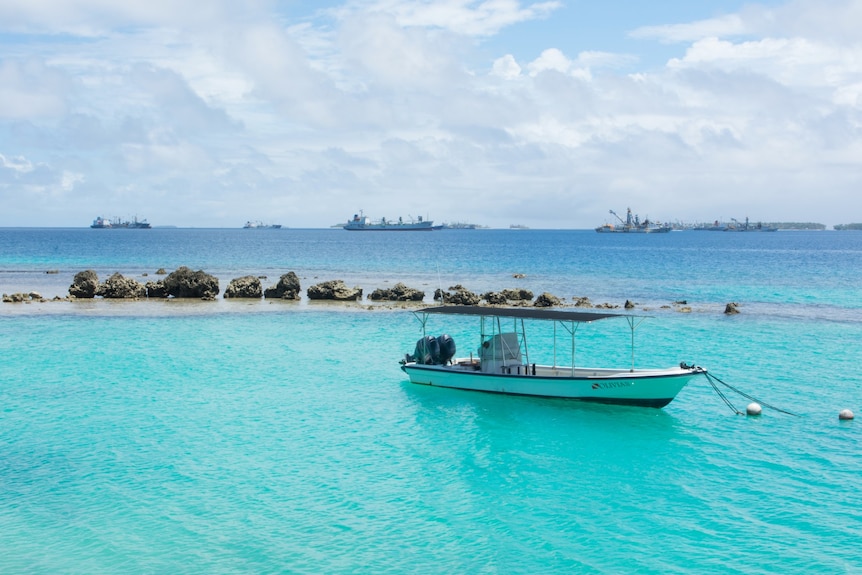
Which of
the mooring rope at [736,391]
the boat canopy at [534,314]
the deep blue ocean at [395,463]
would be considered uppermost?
the boat canopy at [534,314]

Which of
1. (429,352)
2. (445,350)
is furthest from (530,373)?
(429,352)

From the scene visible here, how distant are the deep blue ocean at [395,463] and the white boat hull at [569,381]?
48 cm

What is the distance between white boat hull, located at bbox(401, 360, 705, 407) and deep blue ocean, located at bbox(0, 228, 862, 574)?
0.48 m

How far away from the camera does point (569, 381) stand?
27484 mm

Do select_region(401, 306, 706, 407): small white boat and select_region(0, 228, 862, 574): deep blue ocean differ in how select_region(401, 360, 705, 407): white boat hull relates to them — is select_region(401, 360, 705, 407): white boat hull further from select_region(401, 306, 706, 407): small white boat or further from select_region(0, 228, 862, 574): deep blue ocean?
select_region(0, 228, 862, 574): deep blue ocean

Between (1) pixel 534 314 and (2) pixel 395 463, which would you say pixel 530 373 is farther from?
(2) pixel 395 463

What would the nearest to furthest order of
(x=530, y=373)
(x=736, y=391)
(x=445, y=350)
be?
(x=736, y=391) < (x=530, y=373) < (x=445, y=350)

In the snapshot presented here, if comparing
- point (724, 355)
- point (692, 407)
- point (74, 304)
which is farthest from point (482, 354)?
point (74, 304)

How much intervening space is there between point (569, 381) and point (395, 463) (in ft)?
28.4

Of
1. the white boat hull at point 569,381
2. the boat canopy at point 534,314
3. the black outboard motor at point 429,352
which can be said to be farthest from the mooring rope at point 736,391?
the black outboard motor at point 429,352

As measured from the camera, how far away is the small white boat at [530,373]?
2638 centimetres

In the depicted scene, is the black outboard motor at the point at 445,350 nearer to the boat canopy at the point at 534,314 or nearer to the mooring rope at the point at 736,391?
the boat canopy at the point at 534,314

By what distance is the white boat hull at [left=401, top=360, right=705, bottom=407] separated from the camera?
26.2m

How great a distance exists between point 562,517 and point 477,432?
7.27 m
